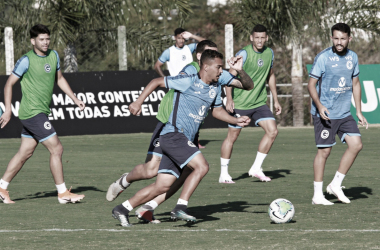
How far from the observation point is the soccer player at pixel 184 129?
6.55 m

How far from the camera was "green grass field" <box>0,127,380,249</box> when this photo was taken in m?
5.92

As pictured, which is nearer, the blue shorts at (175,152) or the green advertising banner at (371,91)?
the blue shorts at (175,152)

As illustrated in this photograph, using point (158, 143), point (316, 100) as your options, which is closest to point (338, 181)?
point (316, 100)

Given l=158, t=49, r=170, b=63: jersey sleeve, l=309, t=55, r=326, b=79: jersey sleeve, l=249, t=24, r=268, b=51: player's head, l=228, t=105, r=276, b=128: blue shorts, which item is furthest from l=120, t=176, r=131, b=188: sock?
l=158, t=49, r=170, b=63: jersey sleeve

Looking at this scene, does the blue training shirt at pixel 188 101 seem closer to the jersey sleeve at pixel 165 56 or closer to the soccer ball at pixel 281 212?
the soccer ball at pixel 281 212

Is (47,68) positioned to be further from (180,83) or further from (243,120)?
(243,120)

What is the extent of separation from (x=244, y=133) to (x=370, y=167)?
6.15 meters

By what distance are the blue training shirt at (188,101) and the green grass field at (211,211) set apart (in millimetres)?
922

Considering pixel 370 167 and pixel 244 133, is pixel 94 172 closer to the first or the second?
pixel 370 167

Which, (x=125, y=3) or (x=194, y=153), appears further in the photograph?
(x=125, y=3)

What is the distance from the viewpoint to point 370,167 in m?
11.2

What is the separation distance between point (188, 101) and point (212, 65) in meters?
0.40

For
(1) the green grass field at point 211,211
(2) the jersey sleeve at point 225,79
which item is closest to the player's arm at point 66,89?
(1) the green grass field at point 211,211

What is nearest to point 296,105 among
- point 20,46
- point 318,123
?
point 20,46
